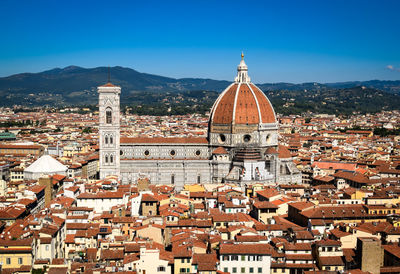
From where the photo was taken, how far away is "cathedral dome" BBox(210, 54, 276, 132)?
56.8 m

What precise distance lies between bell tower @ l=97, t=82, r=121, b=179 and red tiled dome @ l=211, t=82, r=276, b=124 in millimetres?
10329

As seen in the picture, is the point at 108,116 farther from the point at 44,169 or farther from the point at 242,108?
the point at 242,108

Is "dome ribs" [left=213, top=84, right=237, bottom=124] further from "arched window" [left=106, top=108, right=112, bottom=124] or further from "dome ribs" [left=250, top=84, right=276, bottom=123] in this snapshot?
"arched window" [left=106, top=108, right=112, bottom=124]

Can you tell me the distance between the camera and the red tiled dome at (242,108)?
5688cm

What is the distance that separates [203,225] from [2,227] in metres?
12.6

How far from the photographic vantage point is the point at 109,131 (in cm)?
5512

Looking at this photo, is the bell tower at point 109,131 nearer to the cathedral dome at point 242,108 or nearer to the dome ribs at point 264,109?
the cathedral dome at point 242,108

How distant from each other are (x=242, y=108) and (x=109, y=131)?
45.4ft

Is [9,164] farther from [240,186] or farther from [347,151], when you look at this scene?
[347,151]

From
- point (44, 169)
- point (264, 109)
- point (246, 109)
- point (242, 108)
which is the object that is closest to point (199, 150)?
point (242, 108)

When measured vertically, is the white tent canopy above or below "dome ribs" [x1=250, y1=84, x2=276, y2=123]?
→ below

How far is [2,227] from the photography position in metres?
34.4

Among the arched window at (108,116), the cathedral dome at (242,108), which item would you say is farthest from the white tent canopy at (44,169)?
the cathedral dome at (242,108)

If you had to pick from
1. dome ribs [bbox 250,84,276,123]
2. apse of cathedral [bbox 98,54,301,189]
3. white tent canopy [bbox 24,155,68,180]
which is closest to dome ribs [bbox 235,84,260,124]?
apse of cathedral [bbox 98,54,301,189]
